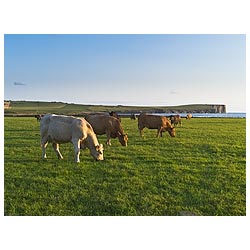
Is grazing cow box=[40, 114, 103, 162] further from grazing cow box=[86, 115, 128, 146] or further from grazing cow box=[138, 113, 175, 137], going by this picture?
grazing cow box=[138, 113, 175, 137]

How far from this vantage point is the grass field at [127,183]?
509cm

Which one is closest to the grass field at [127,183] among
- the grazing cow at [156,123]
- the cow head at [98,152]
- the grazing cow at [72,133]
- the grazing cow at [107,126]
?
the cow head at [98,152]

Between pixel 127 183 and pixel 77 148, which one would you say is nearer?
pixel 127 183

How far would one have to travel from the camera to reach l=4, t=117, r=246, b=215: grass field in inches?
200

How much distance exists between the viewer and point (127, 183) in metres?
6.13

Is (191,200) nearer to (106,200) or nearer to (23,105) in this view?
(106,200)

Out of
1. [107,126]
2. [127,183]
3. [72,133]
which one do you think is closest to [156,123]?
[107,126]

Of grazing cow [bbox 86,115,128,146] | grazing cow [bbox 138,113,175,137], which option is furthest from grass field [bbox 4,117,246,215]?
grazing cow [bbox 138,113,175,137]

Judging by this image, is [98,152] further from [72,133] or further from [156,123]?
[156,123]

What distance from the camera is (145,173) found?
272 inches

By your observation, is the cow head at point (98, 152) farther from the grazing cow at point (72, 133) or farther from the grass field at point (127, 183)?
the grass field at point (127, 183)
